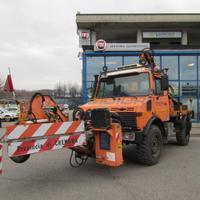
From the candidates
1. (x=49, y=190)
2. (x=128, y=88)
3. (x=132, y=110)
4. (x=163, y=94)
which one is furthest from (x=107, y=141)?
(x=163, y=94)

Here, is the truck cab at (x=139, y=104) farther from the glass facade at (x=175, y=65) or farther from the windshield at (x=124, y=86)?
the glass facade at (x=175, y=65)

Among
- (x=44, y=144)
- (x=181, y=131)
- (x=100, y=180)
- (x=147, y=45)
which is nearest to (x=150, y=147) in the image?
(x=100, y=180)

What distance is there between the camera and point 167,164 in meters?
7.41

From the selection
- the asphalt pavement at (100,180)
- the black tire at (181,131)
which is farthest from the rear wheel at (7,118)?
the black tire at (181,131)

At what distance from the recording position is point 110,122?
6305mm

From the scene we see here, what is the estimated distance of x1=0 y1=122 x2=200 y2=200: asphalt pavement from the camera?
16.9 feet

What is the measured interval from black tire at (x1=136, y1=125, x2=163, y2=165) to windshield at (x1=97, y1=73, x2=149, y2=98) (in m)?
1.10

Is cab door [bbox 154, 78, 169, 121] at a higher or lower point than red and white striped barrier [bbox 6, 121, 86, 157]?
higher

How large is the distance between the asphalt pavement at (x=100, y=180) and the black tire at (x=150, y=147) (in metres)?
0.20

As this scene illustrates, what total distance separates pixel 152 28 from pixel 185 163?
18.1 meters

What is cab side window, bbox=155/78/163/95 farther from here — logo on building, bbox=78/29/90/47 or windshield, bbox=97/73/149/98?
A: logo on building, bbox=78/29/90/47

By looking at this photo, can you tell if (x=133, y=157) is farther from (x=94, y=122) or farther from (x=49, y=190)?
(x=49, y=190)

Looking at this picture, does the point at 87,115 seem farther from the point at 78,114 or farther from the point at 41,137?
the point at 41,137

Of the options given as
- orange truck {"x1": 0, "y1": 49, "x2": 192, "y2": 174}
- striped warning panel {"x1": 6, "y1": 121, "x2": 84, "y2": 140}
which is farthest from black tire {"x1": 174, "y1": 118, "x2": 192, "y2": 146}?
striped warning panel {"x1": 6, "y1": 121, "x2": 84, "y2": 140}
